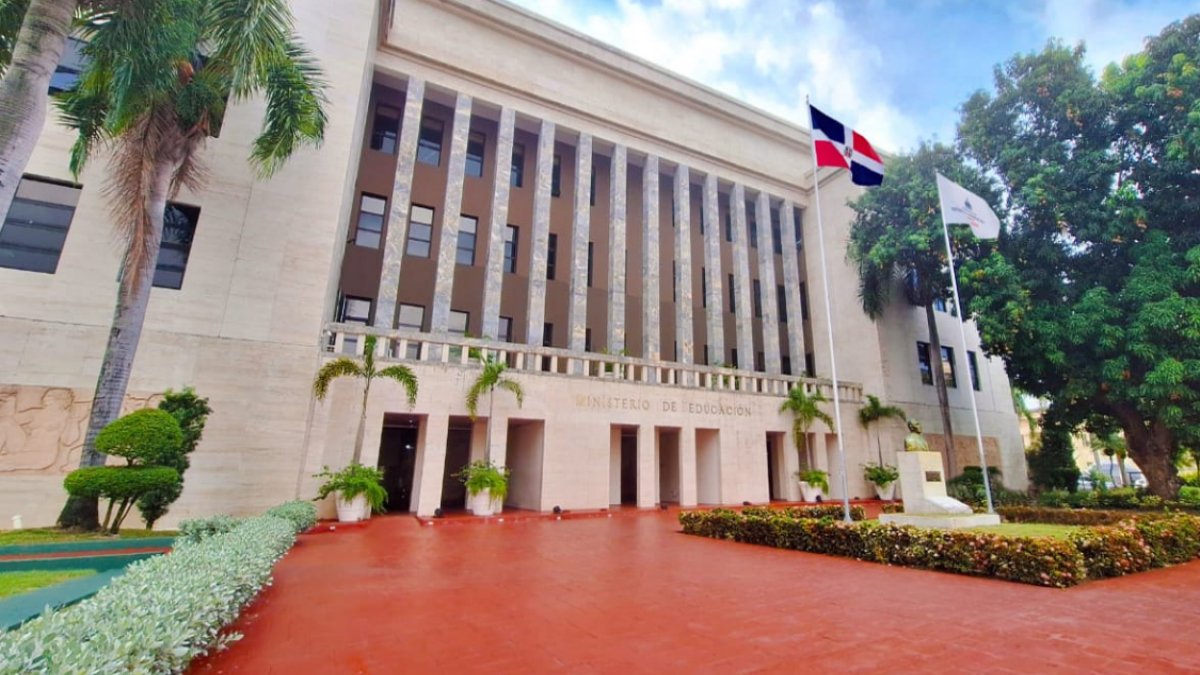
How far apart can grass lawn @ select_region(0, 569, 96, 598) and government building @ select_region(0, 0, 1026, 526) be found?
5280 millimetres

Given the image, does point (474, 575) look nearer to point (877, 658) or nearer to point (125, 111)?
point (877, 658)

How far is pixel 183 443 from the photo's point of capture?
951 cm

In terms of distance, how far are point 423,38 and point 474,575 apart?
1818 centimetres

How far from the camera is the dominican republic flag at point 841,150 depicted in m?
12.9

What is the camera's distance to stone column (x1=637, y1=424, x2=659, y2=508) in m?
15.9

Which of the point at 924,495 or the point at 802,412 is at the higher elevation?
the point at 802,412

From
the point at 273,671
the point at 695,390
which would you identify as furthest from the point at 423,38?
the point at 273,671

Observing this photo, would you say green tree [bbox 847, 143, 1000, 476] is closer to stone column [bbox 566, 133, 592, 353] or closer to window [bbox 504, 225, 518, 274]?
stone column [bbox 566, 133, 592, 353]

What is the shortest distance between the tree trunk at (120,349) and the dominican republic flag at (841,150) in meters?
14.6

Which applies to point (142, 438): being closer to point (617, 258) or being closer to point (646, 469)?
point (646, 469)

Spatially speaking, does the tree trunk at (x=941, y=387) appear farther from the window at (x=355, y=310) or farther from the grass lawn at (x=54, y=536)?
the grass lawn at (x=54, y=536)

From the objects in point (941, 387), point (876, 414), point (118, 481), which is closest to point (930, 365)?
point (941, 387)

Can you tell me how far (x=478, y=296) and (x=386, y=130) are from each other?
720 centimetres

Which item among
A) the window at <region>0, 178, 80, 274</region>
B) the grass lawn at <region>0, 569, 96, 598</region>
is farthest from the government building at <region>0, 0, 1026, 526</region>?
the grass lawn at <region>0, 569, 96, 598</region>
